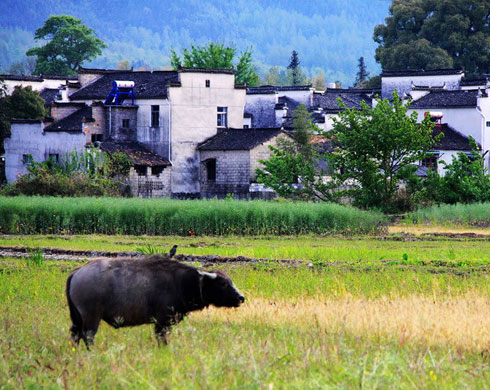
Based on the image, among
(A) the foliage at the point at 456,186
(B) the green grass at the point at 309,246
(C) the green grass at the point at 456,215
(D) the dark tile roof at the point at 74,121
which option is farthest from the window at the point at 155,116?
(B) the green grass at the point at 309,246

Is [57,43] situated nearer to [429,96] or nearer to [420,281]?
[429,96]

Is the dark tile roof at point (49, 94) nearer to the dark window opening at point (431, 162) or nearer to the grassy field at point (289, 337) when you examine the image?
the dark window opening at point (431, 162)

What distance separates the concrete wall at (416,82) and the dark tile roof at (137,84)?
18651mm

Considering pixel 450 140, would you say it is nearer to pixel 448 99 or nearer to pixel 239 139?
pixel 448 99

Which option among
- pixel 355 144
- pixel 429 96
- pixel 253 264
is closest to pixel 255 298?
pixel 253 264

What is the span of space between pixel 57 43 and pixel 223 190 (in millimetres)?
55135

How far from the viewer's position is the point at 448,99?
2125 inches

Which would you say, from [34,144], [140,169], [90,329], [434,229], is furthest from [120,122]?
[90,329]

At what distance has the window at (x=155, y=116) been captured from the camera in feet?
164

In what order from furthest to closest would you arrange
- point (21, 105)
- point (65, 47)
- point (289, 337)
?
point (65, 47), point (21, 105), point (289, 337)

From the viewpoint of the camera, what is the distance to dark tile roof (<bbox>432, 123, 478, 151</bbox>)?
50.5m

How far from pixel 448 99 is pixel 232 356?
47069mm

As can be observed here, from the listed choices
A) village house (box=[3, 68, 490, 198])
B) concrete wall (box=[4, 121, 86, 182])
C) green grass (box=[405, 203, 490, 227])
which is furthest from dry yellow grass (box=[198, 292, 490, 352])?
concrete wall (box=[4, 121, 86, 182])

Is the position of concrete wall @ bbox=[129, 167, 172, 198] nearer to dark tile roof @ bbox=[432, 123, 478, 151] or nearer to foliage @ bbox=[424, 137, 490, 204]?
dark tile roof @ bbox=[432, 123, 478, 151]
